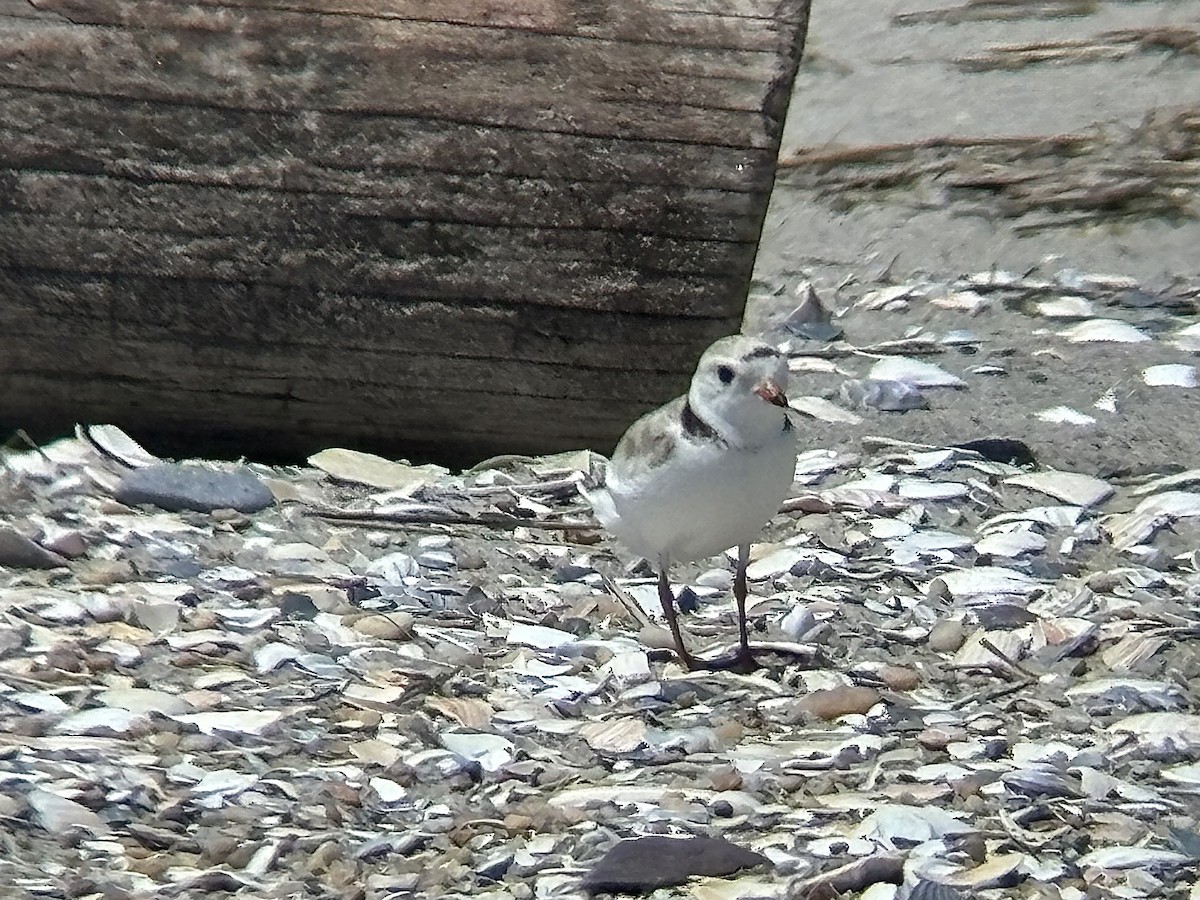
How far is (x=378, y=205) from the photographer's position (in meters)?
3.62

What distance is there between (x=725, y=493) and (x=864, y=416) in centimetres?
148

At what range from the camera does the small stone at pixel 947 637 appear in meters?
3.21

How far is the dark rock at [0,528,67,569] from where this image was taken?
342 cm

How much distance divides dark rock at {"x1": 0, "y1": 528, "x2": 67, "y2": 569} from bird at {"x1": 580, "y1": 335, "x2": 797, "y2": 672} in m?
1.21

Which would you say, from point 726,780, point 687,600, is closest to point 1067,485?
point 687,600

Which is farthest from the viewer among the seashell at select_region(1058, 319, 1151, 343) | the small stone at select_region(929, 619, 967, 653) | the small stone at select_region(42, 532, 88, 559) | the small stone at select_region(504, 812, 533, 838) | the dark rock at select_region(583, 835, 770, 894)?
the seashell at select_region(1058, 319, 1151, 343)

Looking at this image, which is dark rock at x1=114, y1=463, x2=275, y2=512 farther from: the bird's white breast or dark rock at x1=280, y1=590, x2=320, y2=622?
the bird's white breast

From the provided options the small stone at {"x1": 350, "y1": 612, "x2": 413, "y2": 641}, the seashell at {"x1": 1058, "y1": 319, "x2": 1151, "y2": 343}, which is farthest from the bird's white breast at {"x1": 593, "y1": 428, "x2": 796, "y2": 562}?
the seashell at {"x1": 1058, "y1": 319, "x2": 1151, "y2": 343}

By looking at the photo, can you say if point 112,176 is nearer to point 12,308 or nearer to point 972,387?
point 12,308

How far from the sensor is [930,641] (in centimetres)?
323

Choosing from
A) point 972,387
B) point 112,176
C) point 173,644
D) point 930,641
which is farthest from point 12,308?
point 972,387

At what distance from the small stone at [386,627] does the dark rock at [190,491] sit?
658 mm

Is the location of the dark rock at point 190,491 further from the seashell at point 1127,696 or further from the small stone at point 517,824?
the seashell at point 1127,696

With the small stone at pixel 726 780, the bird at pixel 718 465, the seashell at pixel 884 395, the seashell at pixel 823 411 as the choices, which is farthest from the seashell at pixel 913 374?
the small stone at pixel 726 780
